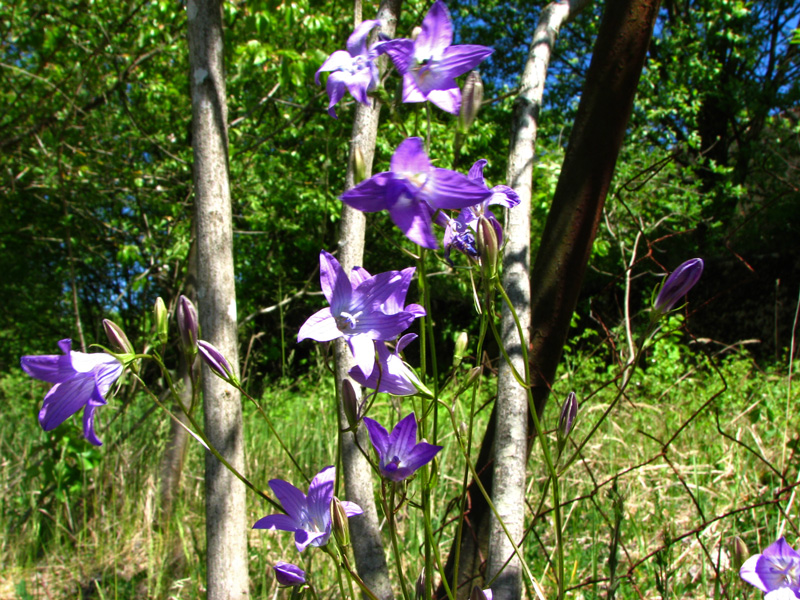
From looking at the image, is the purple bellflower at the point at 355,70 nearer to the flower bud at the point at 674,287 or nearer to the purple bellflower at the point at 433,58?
the purple bellflower at the point at 433,58

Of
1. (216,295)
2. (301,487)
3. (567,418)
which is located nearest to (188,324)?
(567,418)

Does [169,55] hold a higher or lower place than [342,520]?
higher

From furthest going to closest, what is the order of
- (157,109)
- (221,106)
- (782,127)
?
1. (782,127)
2. (157,109)
3. (221,106)

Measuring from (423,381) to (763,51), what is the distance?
11890 millimetres

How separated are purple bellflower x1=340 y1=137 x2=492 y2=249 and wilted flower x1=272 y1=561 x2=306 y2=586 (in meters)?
0.45

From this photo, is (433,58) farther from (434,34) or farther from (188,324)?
(188,324)

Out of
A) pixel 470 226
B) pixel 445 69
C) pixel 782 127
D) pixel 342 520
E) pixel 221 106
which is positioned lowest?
pixel 342 520

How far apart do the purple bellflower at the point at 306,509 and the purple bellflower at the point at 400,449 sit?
85 millimetres

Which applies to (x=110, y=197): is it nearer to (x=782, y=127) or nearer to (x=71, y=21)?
(x=71, y=21)

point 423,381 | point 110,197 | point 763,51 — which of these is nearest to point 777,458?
point 423,381

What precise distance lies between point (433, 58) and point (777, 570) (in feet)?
2.75

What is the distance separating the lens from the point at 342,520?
631 millimetres

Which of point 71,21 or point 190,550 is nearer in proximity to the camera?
point 190,550

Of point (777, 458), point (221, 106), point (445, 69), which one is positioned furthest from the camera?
point (777, 458)
